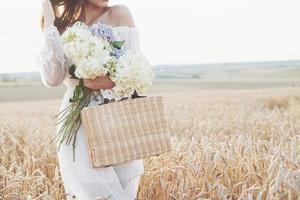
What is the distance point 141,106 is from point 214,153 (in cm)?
104

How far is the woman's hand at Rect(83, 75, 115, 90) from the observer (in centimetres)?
340

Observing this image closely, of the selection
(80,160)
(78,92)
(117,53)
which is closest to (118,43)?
(117,53)

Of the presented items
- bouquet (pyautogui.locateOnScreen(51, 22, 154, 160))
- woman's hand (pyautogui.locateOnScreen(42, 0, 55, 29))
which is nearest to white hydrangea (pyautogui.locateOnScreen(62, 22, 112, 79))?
bouquet (pyautogui.locateOnScreen(51, 22, 154, 160))

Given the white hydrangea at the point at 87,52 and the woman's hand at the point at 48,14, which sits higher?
the woman's hand at the point at 48,14

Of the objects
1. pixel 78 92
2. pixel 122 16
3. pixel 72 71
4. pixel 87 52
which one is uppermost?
pixel 122 16

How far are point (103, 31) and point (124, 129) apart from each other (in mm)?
520

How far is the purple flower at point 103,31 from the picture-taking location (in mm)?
3486

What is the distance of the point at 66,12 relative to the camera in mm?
3736

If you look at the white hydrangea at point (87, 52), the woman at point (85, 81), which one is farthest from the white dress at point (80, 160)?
the white hydrangea at point (87, 52)

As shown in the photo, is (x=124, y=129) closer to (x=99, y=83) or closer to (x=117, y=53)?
(x=99, y=83)

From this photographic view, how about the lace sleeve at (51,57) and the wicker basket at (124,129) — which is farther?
the lace sleeve at (51,57)

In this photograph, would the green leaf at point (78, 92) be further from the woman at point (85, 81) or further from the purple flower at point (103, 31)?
the purple flower at point (103, 31)

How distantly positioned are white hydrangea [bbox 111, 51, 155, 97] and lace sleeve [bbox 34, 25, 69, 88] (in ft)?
1.03

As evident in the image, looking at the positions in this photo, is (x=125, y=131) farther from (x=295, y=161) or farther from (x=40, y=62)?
(x=295, y=161)
